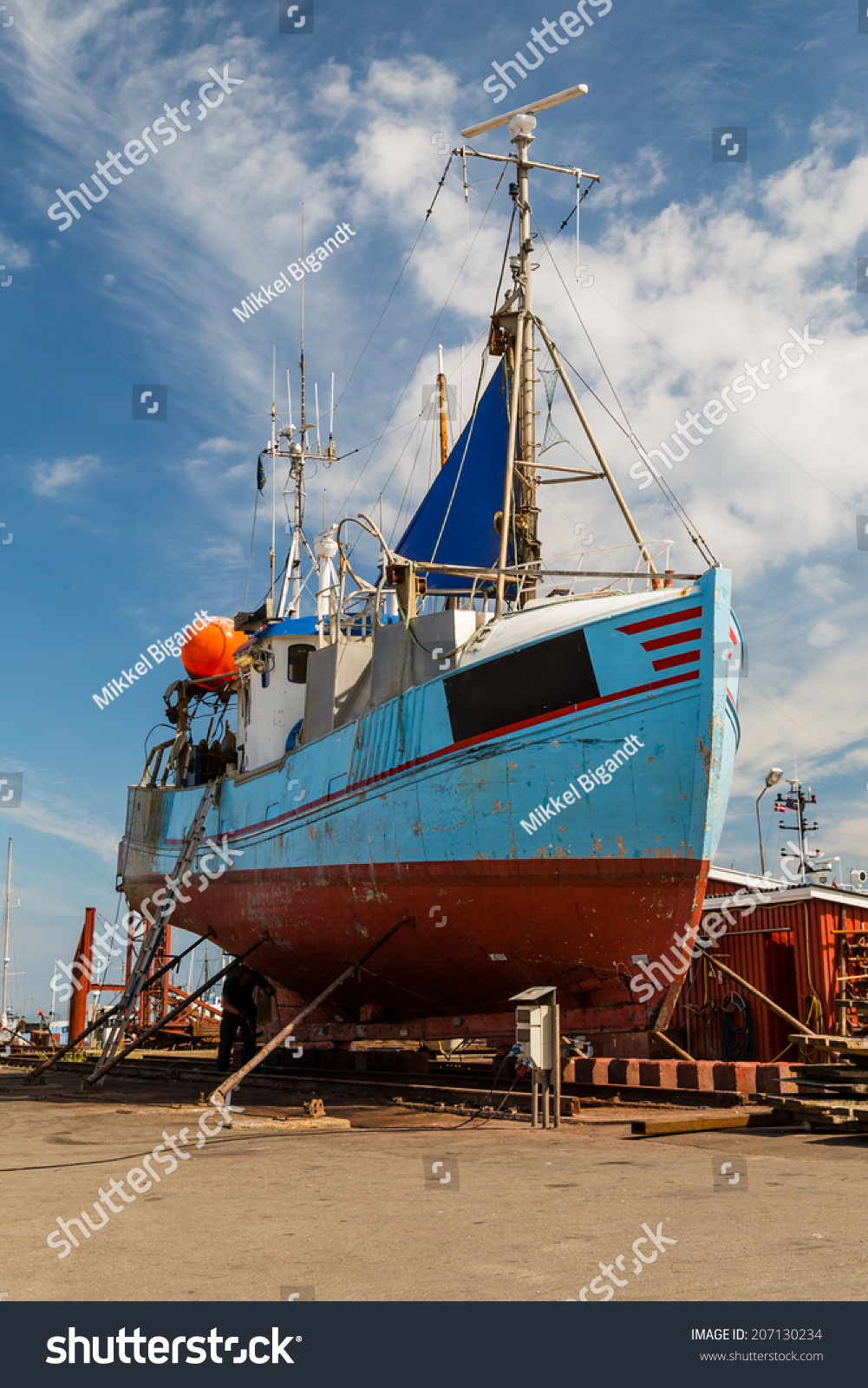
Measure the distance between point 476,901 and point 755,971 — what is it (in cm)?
673

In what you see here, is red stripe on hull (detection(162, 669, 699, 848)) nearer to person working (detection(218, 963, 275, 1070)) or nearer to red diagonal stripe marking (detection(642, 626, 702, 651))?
red diagonal stripe marking (detection(642, 626, 702, 651))

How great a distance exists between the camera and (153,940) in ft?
56.1

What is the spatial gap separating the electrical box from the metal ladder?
822cm

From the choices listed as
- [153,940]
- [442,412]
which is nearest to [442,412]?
[442,412]

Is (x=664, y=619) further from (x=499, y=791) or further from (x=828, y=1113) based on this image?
(x=828, y=1113)

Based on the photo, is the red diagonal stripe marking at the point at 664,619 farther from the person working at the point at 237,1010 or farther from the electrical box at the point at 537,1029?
the person working at the point at 237,1010

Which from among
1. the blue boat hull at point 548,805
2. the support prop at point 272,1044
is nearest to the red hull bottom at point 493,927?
the blue boat hull at point 548,805

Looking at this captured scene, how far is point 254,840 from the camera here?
52.0ft

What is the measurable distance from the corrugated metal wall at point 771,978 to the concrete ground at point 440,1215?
6.56 m

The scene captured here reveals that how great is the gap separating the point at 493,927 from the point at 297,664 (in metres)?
7.37

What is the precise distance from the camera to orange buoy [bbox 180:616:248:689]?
20.8m

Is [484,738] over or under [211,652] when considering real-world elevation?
under

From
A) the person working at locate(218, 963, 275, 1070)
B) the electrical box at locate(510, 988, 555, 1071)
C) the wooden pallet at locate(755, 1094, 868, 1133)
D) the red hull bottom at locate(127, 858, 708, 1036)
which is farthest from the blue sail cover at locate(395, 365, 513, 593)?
the wooden pallet at locate(755, 1094, 868, 1133)
